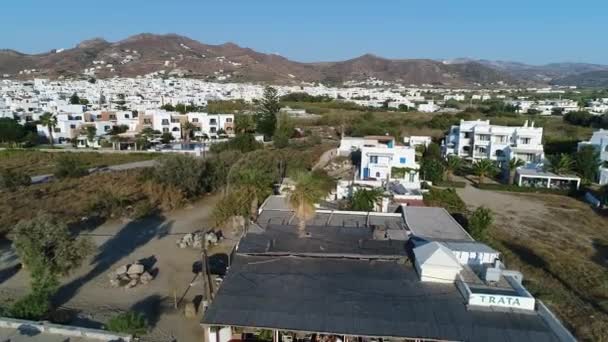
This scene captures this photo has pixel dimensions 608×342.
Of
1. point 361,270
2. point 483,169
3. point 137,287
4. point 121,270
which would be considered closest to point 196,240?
point 121,270

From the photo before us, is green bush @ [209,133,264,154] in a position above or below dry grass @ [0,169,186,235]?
above

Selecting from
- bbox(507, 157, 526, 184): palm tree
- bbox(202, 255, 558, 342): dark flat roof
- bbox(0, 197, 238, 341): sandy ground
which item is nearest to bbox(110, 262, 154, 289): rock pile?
bbox(0, 197, 238, 341): sandy ground

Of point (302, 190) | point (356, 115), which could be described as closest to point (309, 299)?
point (302, 190)

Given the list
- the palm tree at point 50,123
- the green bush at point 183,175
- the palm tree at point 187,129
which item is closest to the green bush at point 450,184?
the green bush at point 183,175

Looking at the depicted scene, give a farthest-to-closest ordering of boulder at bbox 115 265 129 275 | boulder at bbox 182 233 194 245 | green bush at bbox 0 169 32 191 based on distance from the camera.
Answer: green bush at bbox 0 169 32 191
boulder at bbox 182 233 194 245
boulder at bbox 115 265 129 275

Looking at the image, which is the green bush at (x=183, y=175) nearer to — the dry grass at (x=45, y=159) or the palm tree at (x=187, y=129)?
the dry grass at (x=45, y=159)

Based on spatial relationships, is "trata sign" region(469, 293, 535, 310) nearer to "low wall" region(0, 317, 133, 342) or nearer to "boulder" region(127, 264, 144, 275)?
"low wall" region(0, 317, 133, 342)
